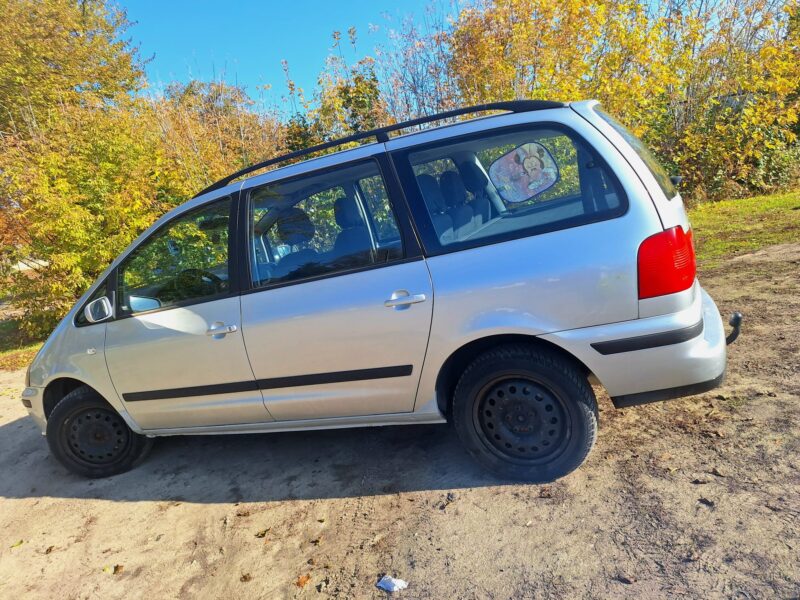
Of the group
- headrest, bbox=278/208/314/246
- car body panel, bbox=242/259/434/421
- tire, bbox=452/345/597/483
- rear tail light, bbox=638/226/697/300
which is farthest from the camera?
headrest, bbox=278/208/314/246

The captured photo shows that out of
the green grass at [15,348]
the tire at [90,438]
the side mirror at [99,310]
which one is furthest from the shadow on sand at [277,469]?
the green grass at [15,348]

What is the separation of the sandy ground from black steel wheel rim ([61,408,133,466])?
19 cm

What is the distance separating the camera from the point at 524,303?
2725mm

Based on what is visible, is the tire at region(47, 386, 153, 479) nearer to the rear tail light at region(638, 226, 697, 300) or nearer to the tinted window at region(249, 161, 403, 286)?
the tinted window at region(249, 161, 403, 286)

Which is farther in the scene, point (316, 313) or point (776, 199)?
point (776, 199)

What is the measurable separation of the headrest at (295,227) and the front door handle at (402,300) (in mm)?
686

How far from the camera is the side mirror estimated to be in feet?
12.1

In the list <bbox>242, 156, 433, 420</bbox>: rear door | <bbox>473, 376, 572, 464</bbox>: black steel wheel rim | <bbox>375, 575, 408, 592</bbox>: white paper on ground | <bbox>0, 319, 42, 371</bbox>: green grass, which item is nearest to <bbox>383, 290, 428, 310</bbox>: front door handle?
<bbox>242, 156, 433, 420</bbox>: rear door

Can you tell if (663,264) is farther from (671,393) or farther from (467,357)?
(467,357)

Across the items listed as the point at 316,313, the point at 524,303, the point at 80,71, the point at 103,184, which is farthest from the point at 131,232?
the point at 80,71

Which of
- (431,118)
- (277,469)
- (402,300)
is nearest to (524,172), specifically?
(431,118)

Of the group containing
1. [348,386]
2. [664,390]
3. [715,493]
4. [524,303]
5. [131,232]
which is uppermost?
[131,232]

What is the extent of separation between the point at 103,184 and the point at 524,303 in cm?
830

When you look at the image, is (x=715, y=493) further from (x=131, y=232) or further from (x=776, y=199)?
(x=776, y=199)
